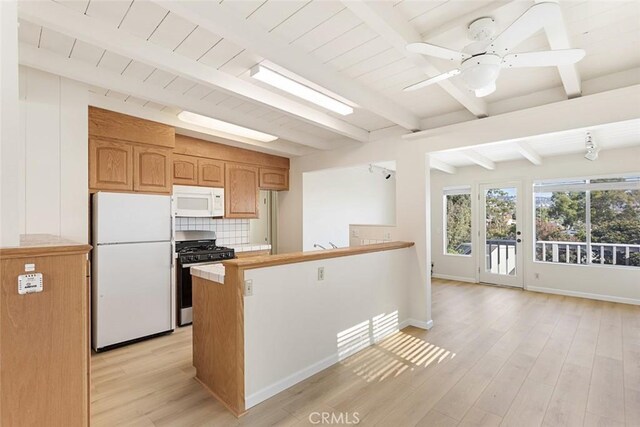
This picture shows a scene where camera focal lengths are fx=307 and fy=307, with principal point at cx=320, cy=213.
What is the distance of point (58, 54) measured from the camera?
89.7 inches

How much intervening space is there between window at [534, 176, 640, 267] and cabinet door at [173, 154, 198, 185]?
5.98m

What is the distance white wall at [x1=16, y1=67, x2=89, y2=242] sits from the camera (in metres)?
2.55

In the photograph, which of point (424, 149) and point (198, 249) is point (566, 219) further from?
point (198, 249)

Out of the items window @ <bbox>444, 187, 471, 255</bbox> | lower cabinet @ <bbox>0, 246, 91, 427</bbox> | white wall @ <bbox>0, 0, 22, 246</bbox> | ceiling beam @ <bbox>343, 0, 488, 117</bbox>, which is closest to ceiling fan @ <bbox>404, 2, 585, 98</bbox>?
ceiling beam @ <bbox>343, 0, 488, 117</bbox>

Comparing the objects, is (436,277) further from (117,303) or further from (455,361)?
(117,303)

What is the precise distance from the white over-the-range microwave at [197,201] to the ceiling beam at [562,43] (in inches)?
153

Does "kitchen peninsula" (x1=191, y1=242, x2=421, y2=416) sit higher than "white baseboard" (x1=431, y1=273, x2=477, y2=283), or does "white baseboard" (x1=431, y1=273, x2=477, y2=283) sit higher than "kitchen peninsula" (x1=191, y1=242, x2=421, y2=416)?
"kitchen peninsula" (x1=191, y1=242, x2=421, y2=416)

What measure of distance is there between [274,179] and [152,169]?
6.86ft

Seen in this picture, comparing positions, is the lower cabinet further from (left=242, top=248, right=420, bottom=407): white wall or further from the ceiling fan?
the ceiling fan

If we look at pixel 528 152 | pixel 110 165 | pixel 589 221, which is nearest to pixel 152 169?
pixel 110 165

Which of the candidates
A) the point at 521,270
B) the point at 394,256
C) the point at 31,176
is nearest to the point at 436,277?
the point at 521,270

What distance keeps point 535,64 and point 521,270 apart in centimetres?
520

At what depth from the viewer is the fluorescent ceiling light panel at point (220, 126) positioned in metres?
3.49

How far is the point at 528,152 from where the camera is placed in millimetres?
4777
